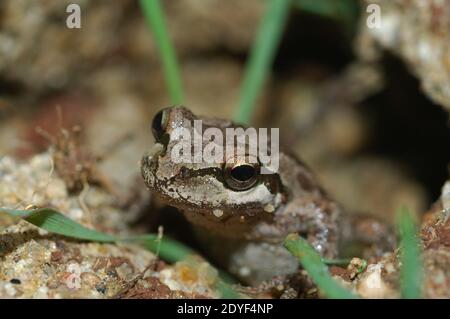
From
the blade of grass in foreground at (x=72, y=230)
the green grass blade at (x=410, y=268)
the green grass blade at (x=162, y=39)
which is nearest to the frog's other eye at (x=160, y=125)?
the blade of grass in foreground at (x=72, y=230)

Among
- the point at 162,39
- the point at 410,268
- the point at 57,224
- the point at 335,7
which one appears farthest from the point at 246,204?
the point at 335,7

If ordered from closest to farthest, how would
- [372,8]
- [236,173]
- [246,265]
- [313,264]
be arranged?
[313,264] → [236,173] → [246,265] → [372,8]

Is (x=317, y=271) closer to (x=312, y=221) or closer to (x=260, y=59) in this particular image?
(x=312, y=221)

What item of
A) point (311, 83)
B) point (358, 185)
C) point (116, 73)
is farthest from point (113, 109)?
point (358, 185)

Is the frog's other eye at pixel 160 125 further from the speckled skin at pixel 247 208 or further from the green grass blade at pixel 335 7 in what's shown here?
the green grass blade at pixel 335 7

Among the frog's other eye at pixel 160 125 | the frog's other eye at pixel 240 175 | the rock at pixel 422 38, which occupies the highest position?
the rock at pixel 422 38

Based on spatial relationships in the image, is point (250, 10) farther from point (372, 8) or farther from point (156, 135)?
point (156, 135)

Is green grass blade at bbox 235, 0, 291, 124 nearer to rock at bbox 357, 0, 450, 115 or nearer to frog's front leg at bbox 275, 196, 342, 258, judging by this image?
rock at bbox 357, 0, 450, 115
